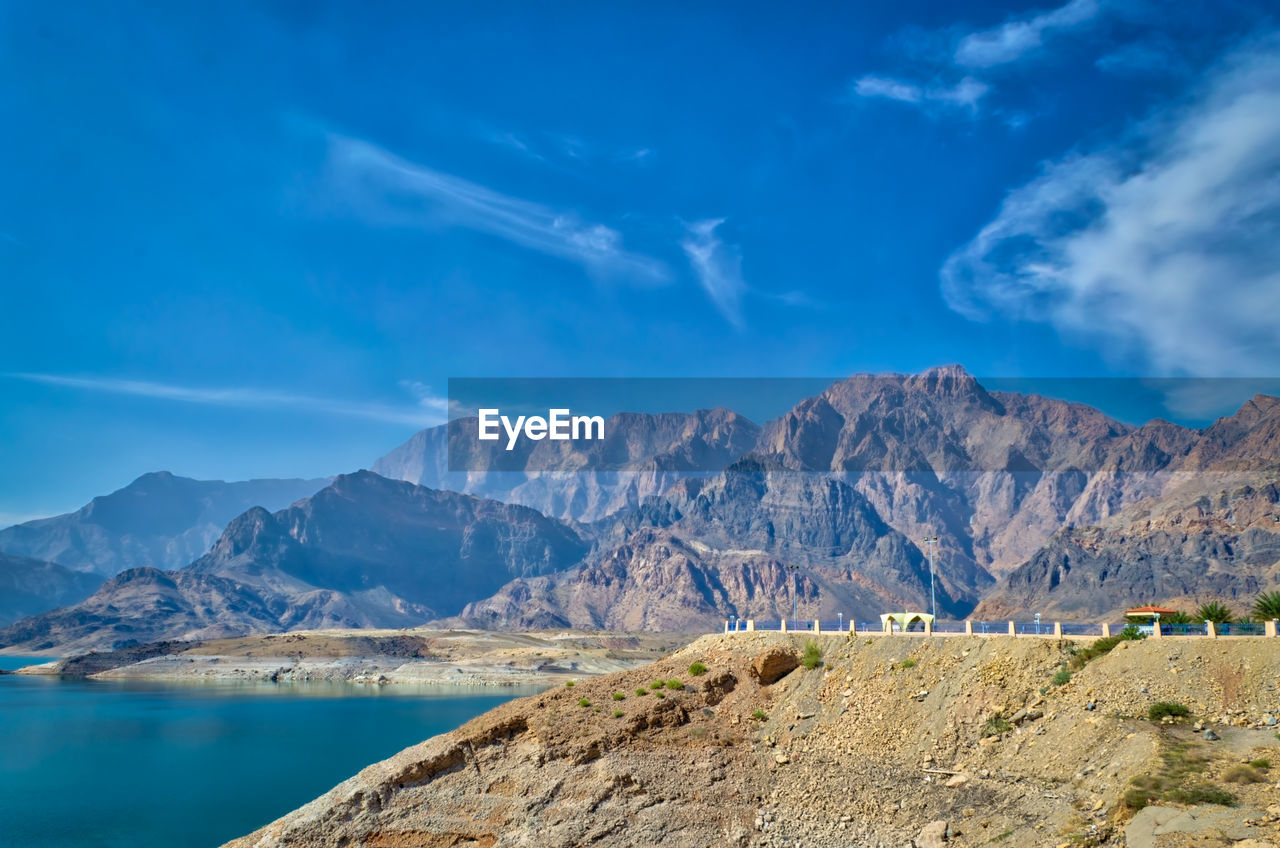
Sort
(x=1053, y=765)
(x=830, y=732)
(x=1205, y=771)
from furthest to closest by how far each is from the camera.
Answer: (x=830, y=732) < (x=1053, y=765) < (x=1205, y=771)

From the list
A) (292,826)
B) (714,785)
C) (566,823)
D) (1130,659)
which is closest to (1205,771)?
(1130,659)

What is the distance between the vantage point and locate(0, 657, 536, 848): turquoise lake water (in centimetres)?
6266

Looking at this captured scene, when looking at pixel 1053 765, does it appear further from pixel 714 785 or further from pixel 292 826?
pixel 292 826

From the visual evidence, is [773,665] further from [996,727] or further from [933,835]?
[933,835]

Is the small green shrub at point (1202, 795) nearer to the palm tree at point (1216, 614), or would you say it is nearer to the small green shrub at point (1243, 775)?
the small green shrub at point (1243, 775)

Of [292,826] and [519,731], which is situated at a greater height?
[519,731]

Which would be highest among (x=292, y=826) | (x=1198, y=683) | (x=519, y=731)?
(x=1198, y=683)

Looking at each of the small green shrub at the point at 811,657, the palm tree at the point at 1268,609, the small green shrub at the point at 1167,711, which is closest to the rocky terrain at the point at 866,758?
the small green shrub at the point at 1167,711

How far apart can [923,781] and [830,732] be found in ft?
20.1

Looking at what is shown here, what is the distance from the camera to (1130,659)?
130ft

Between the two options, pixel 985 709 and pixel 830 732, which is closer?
pixel 985 709

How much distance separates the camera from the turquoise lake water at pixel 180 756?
62.7 m

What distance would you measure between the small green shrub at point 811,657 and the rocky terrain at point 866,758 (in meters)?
0.37

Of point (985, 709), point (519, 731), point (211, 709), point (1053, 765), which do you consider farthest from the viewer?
point (211, 709)
